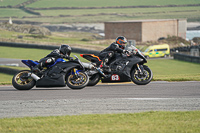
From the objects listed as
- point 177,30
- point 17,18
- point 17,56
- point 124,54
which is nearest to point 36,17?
point 17,18

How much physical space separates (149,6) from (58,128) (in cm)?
18836

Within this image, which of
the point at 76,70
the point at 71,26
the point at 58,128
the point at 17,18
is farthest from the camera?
the point at 17,18

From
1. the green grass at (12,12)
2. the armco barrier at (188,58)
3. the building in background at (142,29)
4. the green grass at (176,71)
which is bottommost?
the green grass at (176,71)

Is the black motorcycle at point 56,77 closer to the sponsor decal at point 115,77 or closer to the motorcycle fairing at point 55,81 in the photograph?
the motorcycle fairing at point 55,81

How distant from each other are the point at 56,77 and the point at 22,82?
122 cm

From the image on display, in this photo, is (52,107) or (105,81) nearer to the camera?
(52,107)

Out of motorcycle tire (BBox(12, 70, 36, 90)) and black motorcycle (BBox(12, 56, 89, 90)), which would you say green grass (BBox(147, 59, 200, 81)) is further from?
motorcycle tire (BBox(12, 70, 36, 90))

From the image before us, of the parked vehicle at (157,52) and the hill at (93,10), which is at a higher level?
the hill at (93,10)

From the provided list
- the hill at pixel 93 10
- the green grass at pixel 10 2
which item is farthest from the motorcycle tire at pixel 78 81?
the green grass at pixel 10 2

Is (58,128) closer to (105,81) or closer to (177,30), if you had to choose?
(105,81)

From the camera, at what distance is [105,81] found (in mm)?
13930

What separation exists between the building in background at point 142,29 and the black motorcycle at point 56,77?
65964mm

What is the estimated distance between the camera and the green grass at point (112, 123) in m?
7.28

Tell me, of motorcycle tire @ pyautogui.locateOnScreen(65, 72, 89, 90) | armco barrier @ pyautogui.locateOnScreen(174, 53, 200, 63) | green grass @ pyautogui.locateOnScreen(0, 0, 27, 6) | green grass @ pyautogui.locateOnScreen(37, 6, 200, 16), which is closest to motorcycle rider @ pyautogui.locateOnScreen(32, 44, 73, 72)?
motorcycle tire @ pyautogui.locateOnScreen(65, 72, 89, 90)
